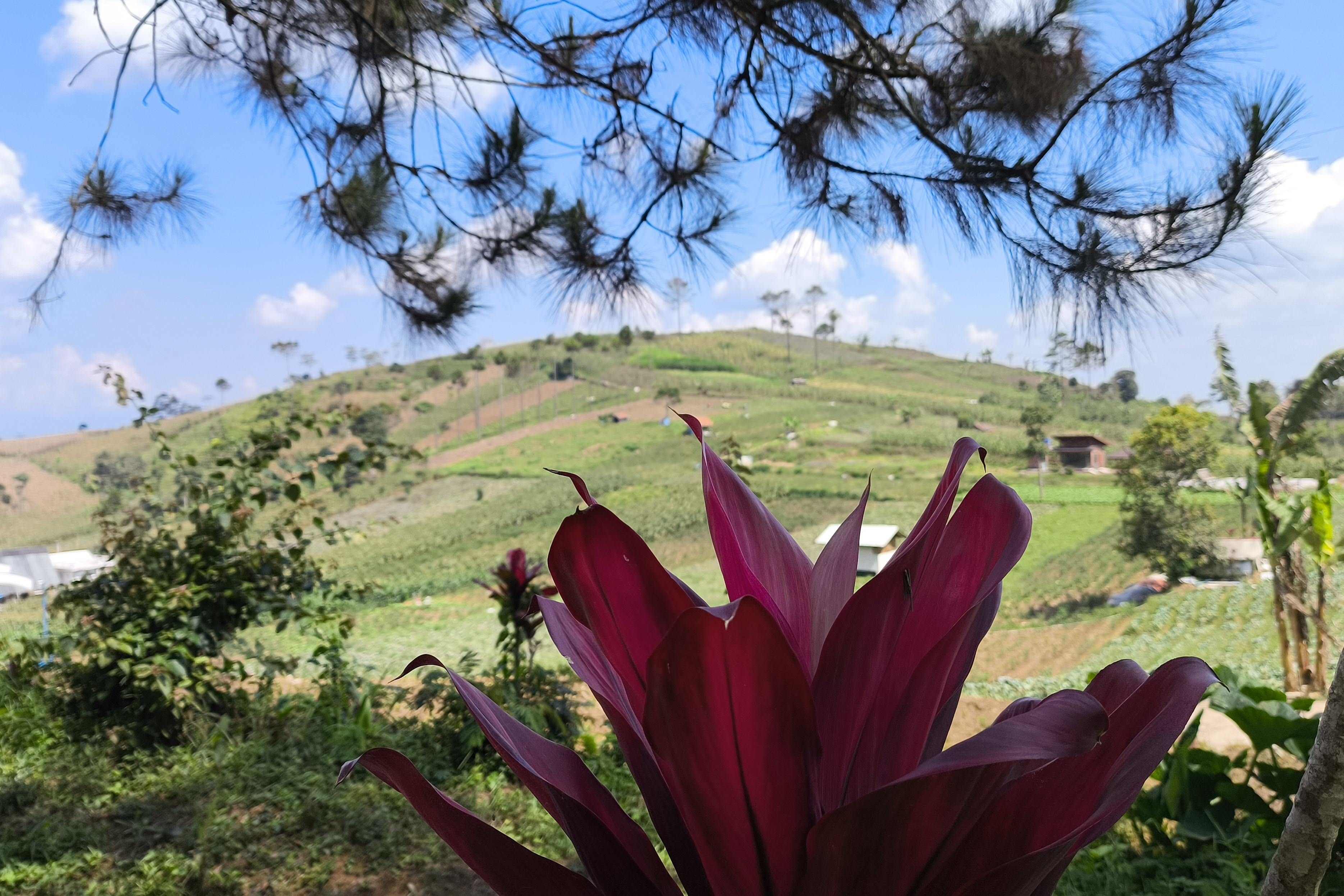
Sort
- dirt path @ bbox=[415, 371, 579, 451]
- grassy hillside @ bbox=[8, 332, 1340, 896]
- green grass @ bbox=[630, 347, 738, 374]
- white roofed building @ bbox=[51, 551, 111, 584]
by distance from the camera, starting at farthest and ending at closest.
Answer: green grass @ bbox=[630, 347, 738, 374], dirt path @ bbox=[415, 371, 579, 451], white roofed building @ bbox=[51, 551, 111, 584], grassy hillside @ bbox=[8, 332, 1340, 896]

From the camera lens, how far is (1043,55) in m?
2.17

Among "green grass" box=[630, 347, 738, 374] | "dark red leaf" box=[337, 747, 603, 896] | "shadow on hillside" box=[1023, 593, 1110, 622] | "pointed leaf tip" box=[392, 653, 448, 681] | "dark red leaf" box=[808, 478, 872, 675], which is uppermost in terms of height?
"green grass" box=[630, 347, 738, 374]

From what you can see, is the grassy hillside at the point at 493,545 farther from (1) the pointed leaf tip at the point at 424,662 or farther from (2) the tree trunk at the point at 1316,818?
(1) the pointed leaf tip at the point at 424,662

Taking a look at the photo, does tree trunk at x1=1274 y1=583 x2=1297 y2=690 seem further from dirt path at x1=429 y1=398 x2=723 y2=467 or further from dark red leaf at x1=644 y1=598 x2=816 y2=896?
dirt path at x1=429 y1=398 x2=723 y2=467

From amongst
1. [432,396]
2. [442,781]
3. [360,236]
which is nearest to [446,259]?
[360,236]

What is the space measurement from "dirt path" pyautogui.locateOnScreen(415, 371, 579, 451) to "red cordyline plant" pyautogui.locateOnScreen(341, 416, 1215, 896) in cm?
2263

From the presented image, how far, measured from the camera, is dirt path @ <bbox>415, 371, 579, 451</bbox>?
2344 cm

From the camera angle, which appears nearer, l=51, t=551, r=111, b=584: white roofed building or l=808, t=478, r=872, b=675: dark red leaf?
l=808, t=478, r=872, b=675: dark red leaf

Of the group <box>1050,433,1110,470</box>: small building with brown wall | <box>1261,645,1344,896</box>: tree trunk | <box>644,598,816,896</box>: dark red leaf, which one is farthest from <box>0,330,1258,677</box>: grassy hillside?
<box>644,598,816,896</box>: dark red leaf

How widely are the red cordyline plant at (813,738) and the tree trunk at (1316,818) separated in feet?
1.02

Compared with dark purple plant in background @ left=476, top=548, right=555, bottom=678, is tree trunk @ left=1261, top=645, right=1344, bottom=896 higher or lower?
higher

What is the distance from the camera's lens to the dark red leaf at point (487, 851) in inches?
11.1

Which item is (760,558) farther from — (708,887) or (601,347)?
(601,347)

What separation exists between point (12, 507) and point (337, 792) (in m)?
19.3
